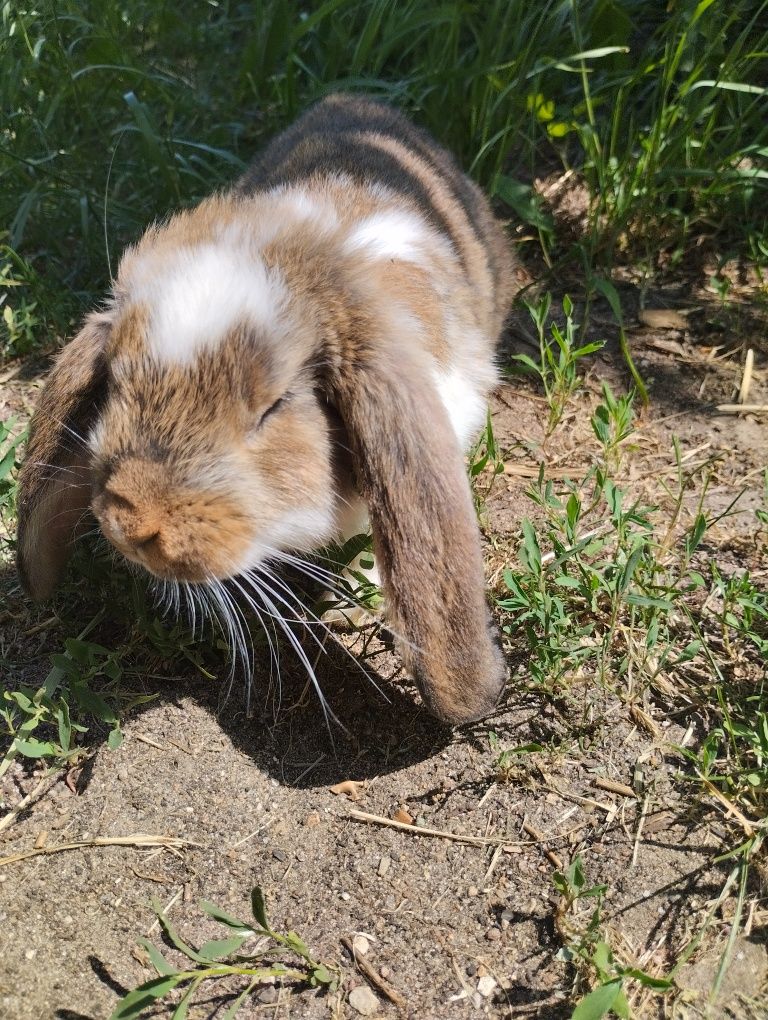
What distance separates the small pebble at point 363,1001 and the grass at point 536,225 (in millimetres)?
97

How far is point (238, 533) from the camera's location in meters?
2.33

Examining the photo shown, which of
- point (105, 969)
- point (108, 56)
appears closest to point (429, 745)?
point (105, 969)

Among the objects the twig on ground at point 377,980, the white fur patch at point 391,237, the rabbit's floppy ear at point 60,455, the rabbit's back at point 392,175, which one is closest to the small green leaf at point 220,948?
the twig on ground at point 377,980

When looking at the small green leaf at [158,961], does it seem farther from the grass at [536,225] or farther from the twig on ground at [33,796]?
the twig on ground at [33,796]

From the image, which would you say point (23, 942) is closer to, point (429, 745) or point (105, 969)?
point (105, 969)

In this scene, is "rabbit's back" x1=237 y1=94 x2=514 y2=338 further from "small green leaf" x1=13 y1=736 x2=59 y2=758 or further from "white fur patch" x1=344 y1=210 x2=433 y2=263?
"small green leaf" x1=13 y1=736 x2=59 y2=758

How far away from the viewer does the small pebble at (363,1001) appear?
223 centimetres

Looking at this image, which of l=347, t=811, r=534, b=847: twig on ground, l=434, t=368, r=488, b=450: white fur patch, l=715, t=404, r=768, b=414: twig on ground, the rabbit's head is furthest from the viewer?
l=715, t=404, r=768, b=414: twig on ground

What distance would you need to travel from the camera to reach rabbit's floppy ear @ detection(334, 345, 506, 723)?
93.0 inches

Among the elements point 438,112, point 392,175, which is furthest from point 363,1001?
point 438,112

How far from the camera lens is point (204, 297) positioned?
2420mm

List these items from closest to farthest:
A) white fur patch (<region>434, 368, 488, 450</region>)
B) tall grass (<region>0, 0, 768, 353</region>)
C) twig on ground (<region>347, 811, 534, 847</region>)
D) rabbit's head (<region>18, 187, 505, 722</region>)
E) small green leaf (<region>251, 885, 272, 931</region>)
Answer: small green leaf (<region>251, 885, 272, 931</region>)
rabbit's head (<region>18, 187, 505, 722</region>)
twig on ground (<region>347, 811, 534, 847</region>)
white fur patch (<region>434, 368, 488, 450</region>)
tall grass (<region>0, 0, 768, 353</region>)

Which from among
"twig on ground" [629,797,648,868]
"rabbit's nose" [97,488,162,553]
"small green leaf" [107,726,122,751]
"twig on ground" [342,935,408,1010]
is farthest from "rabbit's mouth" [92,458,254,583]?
"twig on ground" [629,797,648,868]

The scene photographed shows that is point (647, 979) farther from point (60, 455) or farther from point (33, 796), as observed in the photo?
point (60, 455)
